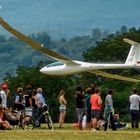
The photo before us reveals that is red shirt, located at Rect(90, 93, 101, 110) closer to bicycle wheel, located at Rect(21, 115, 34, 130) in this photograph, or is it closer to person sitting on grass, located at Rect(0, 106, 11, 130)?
bicycle wheel, located at Rect(21, 115, 34, 130)

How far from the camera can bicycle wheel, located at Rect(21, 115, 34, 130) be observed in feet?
93.4

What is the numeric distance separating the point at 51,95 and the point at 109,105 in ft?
147

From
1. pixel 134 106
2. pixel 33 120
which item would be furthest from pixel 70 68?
pixel 33 120

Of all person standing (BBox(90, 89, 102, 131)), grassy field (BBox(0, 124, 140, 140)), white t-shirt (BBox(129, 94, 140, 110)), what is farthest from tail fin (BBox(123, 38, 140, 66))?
grassy field (BBox(0, 124, 140, 140))

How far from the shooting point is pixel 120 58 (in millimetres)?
94750


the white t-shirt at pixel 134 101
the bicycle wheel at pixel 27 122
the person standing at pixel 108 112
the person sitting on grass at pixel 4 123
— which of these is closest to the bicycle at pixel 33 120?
the bicycle wheel at pixel 27 122

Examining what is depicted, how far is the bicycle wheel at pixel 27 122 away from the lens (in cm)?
2845

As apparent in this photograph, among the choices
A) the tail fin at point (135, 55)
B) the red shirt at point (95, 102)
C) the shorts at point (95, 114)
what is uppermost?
the tail fin at point (135, 55)

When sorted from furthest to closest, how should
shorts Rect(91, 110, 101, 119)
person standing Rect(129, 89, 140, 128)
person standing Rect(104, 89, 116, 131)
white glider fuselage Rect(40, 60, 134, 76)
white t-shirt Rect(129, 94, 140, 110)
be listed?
white glider fuselage Rect(40, 60, 134, 76) < person standing Rect(129, 89, 140, 128) < white t-shirt Rect(129, 94, 140, 110) < person standing Rect(104, 89, 116, 131) < shorts Rect(91, 110, 101, 119)

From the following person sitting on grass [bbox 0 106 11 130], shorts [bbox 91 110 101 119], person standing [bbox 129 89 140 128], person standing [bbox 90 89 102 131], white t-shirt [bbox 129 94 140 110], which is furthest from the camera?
person standing [bbox 129 89 140 128]

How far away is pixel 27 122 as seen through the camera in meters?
28.8

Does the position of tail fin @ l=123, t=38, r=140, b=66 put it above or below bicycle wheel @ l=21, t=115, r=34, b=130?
above

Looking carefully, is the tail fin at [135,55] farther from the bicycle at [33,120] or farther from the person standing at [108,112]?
the person standing at [108,112]

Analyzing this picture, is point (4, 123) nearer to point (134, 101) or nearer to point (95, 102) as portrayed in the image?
point (95, 102)
